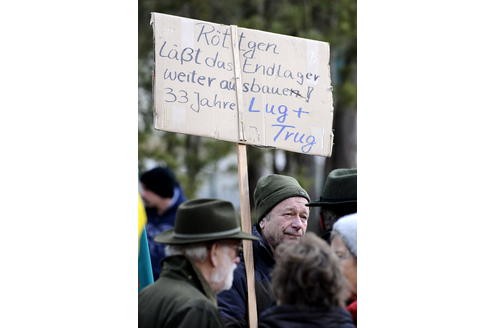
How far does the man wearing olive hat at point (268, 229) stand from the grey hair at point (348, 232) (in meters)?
0.30

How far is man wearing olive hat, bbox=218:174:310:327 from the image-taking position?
12.7ft

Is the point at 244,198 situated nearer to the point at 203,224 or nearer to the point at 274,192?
the point at 274,192

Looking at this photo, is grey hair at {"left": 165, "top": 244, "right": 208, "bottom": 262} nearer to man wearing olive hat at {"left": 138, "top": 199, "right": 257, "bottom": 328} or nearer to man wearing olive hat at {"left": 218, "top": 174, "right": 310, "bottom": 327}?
man wearing olive hat at {"left": 138, "top": 199, "right": 257, "bottom": 328}

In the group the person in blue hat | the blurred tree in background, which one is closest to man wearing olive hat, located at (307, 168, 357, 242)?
the person in blue hat

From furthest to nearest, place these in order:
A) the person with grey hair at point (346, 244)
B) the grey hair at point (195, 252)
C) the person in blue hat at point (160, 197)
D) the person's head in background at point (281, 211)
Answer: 1. the person in blue hat at point (160, 197)
2. the person's head in background at point (281, 211)
3. the person with grey hair at point (346, 244)
4. the grey hair at point (195, 252)

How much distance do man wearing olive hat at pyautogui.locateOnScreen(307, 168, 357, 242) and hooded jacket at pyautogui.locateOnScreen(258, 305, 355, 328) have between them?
2.37 feet

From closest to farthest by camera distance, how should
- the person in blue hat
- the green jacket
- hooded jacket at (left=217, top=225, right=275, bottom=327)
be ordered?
the green jacket, hooded jacket at (left=217, top=225, right=275, bottom=327), the person in blue hat

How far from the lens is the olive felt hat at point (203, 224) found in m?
3.41

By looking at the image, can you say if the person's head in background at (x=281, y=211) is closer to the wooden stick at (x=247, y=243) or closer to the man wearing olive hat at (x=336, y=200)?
the man wearing olive hat at (x=336, y=200)

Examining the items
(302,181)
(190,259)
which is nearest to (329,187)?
(190,259)

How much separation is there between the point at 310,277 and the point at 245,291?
1.93ft

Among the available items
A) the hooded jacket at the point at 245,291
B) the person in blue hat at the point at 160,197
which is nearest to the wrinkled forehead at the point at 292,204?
the hooded jacket at the point at 245,291

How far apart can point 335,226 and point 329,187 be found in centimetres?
46

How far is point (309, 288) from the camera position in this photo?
10.9 feet
